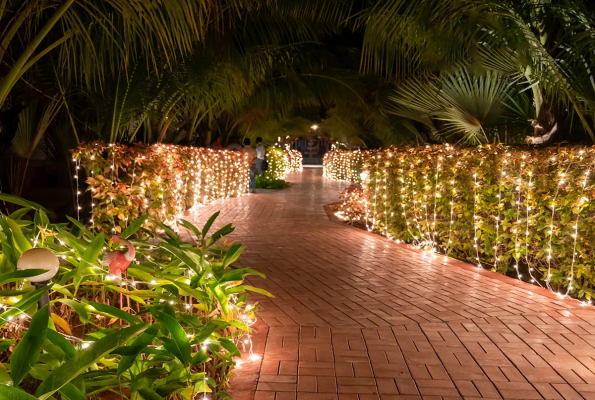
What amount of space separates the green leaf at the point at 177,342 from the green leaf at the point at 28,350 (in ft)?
1.93

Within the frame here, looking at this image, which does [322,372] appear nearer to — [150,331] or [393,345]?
[393,345]

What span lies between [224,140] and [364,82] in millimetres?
8716

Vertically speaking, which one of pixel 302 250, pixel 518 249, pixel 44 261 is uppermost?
pixel 44 261

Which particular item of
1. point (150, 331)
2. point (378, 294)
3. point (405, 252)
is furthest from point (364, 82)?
point (150, 331)

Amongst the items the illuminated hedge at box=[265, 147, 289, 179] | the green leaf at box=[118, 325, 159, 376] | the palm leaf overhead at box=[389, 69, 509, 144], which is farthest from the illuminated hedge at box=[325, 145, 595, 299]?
the illuminated hedge at box=[265, 147, 289, 179]

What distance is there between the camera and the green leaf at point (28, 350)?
225 cm

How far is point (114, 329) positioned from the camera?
3.23 m

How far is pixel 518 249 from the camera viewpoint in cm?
607

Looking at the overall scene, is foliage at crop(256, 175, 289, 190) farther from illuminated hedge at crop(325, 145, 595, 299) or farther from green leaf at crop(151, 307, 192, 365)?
green leaf at crop(151, 307, 192, 365)

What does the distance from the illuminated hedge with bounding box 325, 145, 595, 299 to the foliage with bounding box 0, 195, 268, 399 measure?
123 inches

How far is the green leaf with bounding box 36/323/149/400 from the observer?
2229 millimetres

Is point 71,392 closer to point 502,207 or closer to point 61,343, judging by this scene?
point 61,343

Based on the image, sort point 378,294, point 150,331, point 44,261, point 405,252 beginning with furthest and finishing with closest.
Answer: point 405,252 < point 378,294 < point 150,331 < point 44,261

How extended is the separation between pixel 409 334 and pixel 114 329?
2.30 meters
